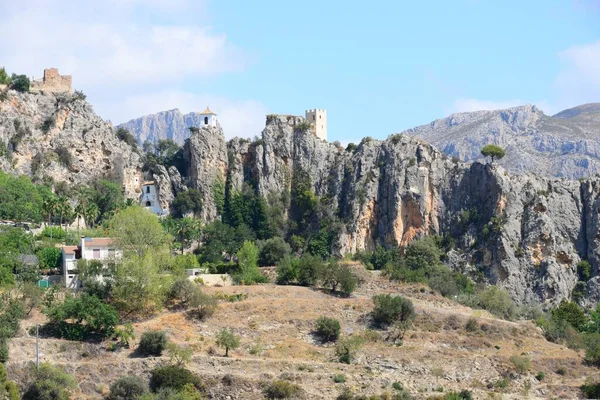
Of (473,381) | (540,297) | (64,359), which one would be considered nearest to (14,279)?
(64,359)

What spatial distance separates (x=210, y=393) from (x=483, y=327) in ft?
78.7

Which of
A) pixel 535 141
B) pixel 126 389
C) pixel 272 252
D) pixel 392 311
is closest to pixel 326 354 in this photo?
pixel 392 311

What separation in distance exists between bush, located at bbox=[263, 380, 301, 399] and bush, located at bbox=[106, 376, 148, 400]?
23.6 ft

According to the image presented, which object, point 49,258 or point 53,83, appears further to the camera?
point 53,83

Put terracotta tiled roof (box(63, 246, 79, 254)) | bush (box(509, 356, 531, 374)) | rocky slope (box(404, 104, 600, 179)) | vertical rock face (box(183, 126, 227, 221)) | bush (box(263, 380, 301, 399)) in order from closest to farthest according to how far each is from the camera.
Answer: bush (box(263, 380, 301, 399))
bush (box(509, 356, 531, 374))
terracotta tiled roof (box(63, 246, 79, 254))
vertical rock face (box(183, 126, 227, 221))
rocky slope (box(404, 104, 600, 179))

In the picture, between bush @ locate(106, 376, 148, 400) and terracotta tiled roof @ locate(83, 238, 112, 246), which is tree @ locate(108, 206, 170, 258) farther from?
bush @ locate(106, 376, 148, 400)

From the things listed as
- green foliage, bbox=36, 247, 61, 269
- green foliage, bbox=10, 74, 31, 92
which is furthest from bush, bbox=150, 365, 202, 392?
green foliage, bbox=10, 74, 31, 92

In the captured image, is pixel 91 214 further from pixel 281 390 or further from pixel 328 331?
pixel 281 390

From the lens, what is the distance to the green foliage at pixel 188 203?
114438mm

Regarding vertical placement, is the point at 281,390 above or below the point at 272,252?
below

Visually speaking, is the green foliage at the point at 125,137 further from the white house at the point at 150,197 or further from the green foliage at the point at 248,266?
the green foliage at the point at 248,266

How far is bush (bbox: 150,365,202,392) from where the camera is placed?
6669cm

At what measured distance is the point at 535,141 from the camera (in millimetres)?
183875

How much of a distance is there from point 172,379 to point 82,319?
9.49 m
